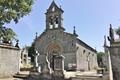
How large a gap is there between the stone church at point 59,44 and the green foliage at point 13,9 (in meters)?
12.1

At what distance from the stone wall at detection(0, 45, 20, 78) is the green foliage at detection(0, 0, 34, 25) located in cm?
271

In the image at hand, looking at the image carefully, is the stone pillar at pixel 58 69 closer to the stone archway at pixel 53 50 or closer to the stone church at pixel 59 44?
the stone church at pixel 59 44

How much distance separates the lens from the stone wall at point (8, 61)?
17538mm

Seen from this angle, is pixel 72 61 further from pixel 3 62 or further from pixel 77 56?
pixel 3 62

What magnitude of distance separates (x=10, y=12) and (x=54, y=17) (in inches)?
572

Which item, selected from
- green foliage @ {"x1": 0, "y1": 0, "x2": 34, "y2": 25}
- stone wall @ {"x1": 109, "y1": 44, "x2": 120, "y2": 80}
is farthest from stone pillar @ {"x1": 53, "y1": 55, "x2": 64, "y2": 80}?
green foliage @ {"x1": 0, "y1": 0, "x2": 34, "y2": 25}

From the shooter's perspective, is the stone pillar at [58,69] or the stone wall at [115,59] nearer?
the stone wall at [115,59]

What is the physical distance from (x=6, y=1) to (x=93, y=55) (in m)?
25.5

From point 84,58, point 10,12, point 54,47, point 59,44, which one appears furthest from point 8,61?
point 84,58

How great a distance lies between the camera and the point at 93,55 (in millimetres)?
38594

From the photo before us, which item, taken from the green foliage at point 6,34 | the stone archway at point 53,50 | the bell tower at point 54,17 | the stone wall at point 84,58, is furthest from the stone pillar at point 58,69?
the bell tower at point 54,17

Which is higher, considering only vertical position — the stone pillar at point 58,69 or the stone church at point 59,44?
the stone church at point 59,44

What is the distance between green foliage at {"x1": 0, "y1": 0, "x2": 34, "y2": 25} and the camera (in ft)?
56.3

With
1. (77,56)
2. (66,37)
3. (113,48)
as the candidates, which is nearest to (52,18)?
(66,37)
